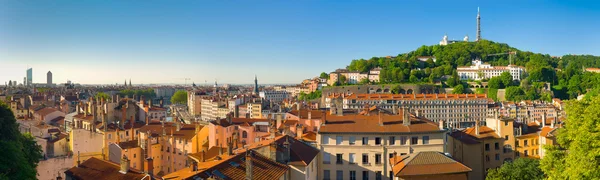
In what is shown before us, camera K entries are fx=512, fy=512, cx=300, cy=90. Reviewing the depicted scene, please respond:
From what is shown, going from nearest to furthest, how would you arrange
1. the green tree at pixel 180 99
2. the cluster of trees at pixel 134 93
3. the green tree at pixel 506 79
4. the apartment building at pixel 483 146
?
the apartment building at pixel 483 146, the green tree at pixel 506 79, the green tree at pixel 180 99, the cluster of trees at pixel 134 93

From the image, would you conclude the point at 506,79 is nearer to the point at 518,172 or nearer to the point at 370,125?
the point at 370,125

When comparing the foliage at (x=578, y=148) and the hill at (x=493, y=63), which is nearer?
the foliage at (x=578, y=148)

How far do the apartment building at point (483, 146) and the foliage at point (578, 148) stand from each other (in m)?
15.3

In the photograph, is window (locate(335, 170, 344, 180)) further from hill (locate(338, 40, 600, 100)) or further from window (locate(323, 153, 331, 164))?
hill (locate(338, 40, 600, 100))

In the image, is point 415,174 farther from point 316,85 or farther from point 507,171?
point 316,85

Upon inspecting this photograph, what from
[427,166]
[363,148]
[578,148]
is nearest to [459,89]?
[363,148]

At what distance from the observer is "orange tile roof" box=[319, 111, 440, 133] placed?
3044 centimetres

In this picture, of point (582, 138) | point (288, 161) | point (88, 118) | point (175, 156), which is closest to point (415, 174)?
point (288, 161)

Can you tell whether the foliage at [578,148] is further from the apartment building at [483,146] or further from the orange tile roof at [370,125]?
the apartment building at [483,146]

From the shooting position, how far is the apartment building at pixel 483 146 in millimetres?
36594

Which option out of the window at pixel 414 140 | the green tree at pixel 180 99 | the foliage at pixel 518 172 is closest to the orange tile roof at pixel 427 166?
the foliage at pixel 518 172

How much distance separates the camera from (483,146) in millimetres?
36969

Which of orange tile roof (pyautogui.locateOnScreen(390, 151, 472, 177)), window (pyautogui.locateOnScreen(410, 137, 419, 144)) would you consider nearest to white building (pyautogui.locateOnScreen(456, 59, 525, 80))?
window (pyautogui.locateOnScreen(410, 137, 419, 144))

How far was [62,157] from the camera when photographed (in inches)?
1249
